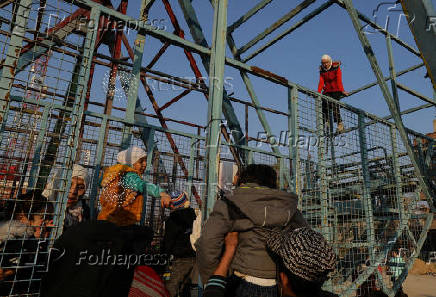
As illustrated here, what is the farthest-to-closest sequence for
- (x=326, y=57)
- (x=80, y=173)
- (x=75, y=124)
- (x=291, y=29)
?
1. (x=326, y=57)
2. (x=291, y=29)
3. (x=80, y=173)
4. (x=75, y=124)

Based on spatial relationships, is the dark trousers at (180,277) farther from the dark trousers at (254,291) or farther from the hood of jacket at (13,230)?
the hood of jacket at (13,230)

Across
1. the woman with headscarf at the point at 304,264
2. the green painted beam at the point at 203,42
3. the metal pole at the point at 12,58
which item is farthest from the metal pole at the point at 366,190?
the metal pole at the point at 12,58

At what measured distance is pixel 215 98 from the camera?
256 centimetres

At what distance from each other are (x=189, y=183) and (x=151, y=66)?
10.5 feet

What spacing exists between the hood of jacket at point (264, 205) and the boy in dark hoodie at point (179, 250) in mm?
2119

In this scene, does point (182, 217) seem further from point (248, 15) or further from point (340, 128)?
point (248, 15)

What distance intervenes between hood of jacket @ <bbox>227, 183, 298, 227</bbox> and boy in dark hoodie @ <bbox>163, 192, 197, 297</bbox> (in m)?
2.12

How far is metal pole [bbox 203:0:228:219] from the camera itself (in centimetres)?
242

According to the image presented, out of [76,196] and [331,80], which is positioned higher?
[331,80]

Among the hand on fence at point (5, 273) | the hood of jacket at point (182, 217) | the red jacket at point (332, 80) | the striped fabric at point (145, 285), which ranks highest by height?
the red jacket at point (332, 80)

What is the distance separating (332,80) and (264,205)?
552 cm

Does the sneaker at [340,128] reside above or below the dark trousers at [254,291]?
above

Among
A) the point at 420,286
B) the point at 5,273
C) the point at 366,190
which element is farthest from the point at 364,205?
the point at 420,286

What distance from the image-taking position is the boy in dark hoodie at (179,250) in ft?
12.9
